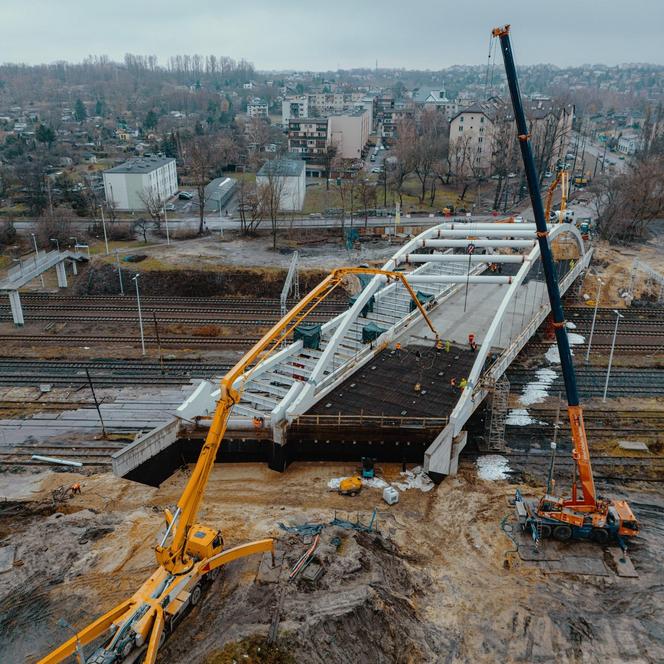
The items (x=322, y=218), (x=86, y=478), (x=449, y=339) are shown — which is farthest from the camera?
(x=322, y=218)

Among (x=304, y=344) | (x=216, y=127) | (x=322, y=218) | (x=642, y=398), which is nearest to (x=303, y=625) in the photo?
(x=304, y=344)

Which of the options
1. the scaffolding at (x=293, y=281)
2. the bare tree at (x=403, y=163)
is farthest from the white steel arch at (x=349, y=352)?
the bare tree at (x=403, y=163)

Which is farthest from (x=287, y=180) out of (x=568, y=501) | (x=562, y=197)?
(x=568, y=501)

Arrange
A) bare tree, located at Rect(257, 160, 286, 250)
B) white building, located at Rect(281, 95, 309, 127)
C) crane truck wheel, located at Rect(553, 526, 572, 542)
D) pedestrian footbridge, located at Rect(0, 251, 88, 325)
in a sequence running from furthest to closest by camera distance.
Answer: white building, located at Rect(281, 95, 309, 127)
bare tree, located at Rect(257, 160, 286, 250)
pedestrian footbridge, located at Rect(0, 251, 88, 325)
crane truck wheel, located at Rect(553, 526, 572, 542)

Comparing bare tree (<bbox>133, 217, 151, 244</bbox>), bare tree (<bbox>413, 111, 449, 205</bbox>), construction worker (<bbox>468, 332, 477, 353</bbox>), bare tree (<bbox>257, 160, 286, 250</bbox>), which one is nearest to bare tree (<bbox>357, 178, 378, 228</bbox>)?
bare tree (<bbox>413, 111, 449, 205</bbox>)

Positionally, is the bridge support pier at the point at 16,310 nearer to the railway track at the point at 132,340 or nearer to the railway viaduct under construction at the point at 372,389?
the railway track at the point at 132,340

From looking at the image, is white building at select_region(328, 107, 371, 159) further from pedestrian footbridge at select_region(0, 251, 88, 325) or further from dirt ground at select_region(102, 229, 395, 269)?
pedestrian footbridge at select_region(0, 251, 88, 325)

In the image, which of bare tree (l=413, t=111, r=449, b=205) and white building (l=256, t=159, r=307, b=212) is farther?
bare tree (l=413, t=111, r=449, b=205)

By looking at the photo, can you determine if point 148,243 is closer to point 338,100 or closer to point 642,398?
point 642,398
